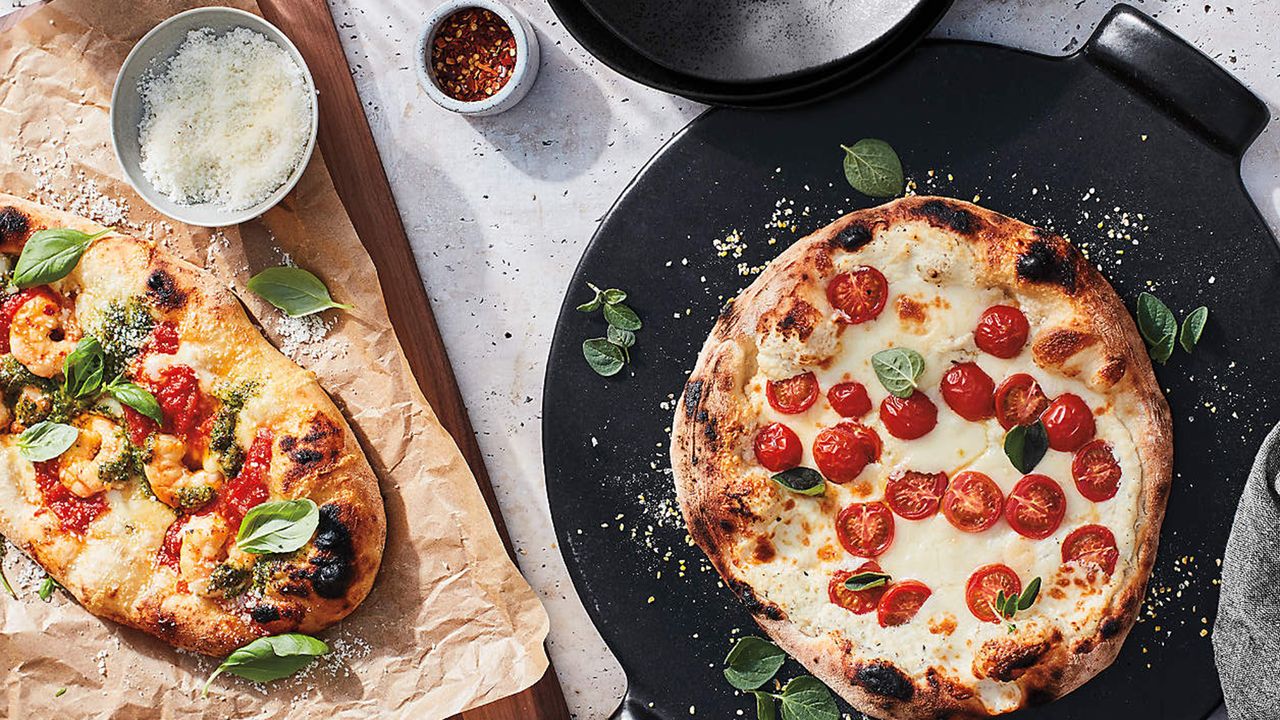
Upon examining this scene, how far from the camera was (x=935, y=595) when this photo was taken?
320 centimetres

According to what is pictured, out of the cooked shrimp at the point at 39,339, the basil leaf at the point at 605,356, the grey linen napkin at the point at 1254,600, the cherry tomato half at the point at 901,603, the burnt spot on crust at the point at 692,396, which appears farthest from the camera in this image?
the basil leaf at the point at 605,356

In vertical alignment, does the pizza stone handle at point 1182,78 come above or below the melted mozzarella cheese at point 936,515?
above

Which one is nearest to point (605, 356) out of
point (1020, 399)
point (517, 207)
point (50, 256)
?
point (517, 207)

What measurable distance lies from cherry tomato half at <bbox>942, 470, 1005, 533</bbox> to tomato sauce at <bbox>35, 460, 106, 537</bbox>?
87.1 inches

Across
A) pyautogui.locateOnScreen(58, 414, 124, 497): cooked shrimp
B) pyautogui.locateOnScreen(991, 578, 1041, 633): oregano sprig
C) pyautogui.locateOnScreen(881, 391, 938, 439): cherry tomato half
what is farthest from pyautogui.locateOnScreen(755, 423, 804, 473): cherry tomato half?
pyautogui.locateOnScreen(58, 414, 124, 497): cooked shrimp

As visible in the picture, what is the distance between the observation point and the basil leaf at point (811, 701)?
3.41 meters

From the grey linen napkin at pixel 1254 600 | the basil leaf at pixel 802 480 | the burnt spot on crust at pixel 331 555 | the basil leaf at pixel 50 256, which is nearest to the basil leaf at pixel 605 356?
the basil leaf at pixel 802 480

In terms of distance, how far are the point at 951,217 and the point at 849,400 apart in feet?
1.69

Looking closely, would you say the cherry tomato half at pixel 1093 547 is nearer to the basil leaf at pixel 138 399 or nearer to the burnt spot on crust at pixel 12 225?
the basil leaf at pixel 138 399

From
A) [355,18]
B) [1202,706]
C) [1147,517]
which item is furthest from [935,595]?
[355,18]

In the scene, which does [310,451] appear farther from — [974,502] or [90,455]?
[974,502]

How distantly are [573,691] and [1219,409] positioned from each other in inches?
74.9

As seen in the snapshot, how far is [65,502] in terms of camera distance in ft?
11.3

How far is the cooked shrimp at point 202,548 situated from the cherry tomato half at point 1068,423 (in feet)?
6.91
